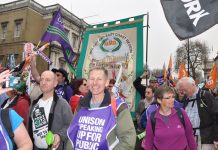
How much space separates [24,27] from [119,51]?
28.2 metres

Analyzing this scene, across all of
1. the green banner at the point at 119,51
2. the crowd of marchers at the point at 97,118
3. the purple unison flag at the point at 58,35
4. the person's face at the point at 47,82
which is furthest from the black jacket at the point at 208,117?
the purple unison flag at the point at 58,35

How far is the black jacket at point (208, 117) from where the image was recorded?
4.57 meters

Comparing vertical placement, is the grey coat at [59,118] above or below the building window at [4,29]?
below

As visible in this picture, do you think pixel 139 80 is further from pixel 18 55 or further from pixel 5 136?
pixel 18 55

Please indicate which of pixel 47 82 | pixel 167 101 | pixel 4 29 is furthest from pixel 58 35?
pixel 4 29

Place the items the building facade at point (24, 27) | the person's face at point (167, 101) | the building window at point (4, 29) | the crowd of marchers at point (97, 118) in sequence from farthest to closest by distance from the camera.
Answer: the building window at point (4, 29)
the building facade at point (24, 27)
the person's face at point (167, 101)
the crowd of marchers at point (97, 118)

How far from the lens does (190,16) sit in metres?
3.26

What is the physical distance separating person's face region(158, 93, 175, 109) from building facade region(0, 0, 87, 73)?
2836 cm

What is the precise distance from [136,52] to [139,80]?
55cm

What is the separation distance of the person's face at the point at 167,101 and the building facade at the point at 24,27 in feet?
93.0

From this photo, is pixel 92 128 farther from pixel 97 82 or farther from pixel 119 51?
pixel 119 51

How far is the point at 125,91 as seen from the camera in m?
6.10

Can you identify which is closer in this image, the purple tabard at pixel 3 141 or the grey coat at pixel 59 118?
the purple tabard at pixel 3 141

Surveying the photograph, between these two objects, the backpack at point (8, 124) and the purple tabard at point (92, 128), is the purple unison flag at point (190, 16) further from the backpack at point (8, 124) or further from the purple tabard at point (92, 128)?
the backpack at point (8, 124)
